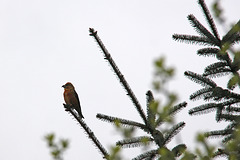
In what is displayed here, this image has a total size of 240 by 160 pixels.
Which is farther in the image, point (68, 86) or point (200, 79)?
point (68, 86)

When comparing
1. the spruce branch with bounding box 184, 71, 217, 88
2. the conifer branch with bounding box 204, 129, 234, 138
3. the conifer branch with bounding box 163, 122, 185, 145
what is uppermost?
the spruce branch with bounding box 184, 71, 217, 88

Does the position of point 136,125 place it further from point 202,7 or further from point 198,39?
point 202,7

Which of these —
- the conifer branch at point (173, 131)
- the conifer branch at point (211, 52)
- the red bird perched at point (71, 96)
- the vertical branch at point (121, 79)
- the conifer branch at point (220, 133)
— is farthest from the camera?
the red bird perched at point (71, 96)

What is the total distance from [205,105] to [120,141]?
1.32 metres

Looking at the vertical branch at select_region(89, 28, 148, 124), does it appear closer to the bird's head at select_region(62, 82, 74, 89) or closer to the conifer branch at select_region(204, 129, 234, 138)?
the conifer branch at select_region(204, 129, 234, 138)

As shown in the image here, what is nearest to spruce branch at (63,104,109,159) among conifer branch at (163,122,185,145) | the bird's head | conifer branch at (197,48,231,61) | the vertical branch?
the vertical branch

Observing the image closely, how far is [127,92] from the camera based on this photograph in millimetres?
3150

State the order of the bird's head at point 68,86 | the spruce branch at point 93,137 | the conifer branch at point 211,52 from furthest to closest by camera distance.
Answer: the bird's head at point 68,86 → the conifer branch at point 211,52 → the spruce branch at point 93,137

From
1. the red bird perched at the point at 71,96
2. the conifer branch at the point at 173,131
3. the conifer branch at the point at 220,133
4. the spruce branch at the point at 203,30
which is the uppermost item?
the red bird perched at the point at 71,96

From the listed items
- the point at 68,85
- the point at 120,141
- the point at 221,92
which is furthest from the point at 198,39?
the point at 68,85

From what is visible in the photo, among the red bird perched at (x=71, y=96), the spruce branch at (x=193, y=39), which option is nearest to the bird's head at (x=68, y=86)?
the red bird perched at (x=71, y=96)

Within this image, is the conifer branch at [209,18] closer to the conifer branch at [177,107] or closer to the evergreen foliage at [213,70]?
the evergreen foliage at [213,70]

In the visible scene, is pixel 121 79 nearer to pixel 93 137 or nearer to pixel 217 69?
pixel 93 137

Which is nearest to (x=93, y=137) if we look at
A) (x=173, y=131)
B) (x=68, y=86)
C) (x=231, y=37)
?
(x=173, y=131)
